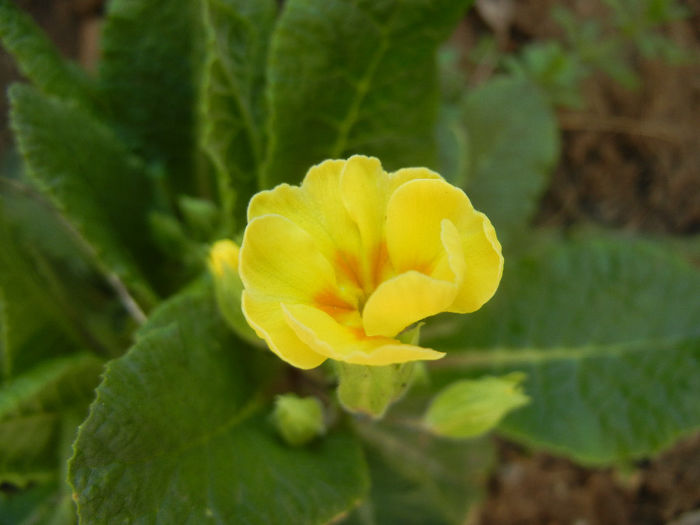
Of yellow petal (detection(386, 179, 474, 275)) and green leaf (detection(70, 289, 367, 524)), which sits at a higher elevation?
yellow petal (detection(386, 179, 474, 275))

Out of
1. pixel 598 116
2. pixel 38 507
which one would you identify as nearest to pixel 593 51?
pixel 598 116

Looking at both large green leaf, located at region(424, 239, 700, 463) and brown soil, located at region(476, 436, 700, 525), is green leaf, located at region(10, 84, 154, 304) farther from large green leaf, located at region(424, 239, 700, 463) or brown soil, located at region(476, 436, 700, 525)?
brown soil, located at region(476, 436, 700, 525)

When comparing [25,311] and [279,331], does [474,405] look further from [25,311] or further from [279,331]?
[25,311]

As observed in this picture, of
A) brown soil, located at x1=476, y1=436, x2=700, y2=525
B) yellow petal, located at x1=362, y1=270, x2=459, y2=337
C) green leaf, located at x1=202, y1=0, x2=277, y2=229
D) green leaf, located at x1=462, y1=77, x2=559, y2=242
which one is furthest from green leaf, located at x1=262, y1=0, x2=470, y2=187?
brown soil, located at x1=476, y1=436, x2=700, y2=525

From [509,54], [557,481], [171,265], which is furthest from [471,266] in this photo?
[509,54]

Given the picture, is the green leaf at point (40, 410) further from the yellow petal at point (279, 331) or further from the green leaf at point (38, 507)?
the yellow petal at point (279, 331)

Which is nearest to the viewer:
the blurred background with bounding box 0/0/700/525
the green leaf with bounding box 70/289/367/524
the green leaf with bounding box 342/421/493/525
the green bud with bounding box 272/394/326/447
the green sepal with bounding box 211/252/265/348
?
the green leaf with bounding box 70/289/367/524
